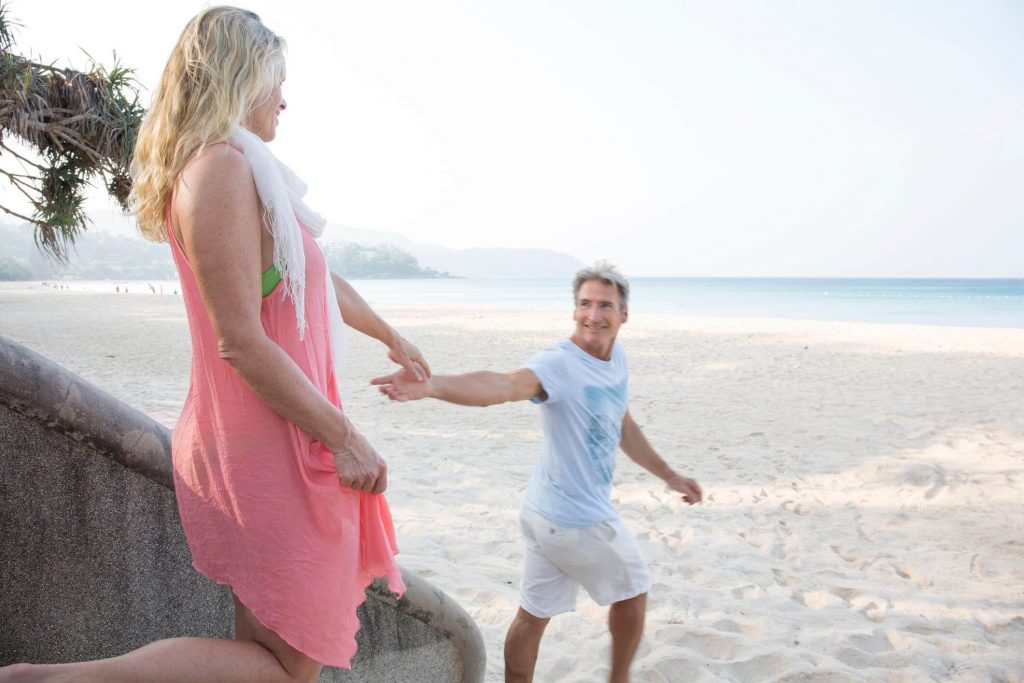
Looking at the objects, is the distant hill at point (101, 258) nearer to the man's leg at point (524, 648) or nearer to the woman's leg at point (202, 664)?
the man's leg at point (524, 648)

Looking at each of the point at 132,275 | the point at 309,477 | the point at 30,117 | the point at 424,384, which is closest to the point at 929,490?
the point at 424,384

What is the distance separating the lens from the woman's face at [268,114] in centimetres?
152

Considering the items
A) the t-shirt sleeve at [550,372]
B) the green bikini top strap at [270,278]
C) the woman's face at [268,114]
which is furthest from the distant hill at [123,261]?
the green bikini top strap at [270,278]

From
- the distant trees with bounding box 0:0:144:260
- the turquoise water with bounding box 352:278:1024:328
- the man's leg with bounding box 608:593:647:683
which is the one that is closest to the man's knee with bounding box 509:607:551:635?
the man's leg with bounding box 608:593:647:683

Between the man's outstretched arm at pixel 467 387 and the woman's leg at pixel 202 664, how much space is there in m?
0.80

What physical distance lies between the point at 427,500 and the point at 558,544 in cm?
309

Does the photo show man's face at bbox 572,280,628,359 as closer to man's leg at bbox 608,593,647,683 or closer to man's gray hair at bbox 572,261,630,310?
man's gray hair at bbox 572,261,630,310

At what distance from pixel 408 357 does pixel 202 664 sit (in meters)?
0.98

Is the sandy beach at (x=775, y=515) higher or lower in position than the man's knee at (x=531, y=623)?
lower

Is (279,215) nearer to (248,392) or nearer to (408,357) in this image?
(248,392)

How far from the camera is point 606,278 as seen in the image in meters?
2.74

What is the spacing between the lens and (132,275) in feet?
368

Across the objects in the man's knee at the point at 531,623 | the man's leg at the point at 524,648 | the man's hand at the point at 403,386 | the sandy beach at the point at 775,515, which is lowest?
the sandy beach at the point at 775,515

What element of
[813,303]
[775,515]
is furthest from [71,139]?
[813,303]
